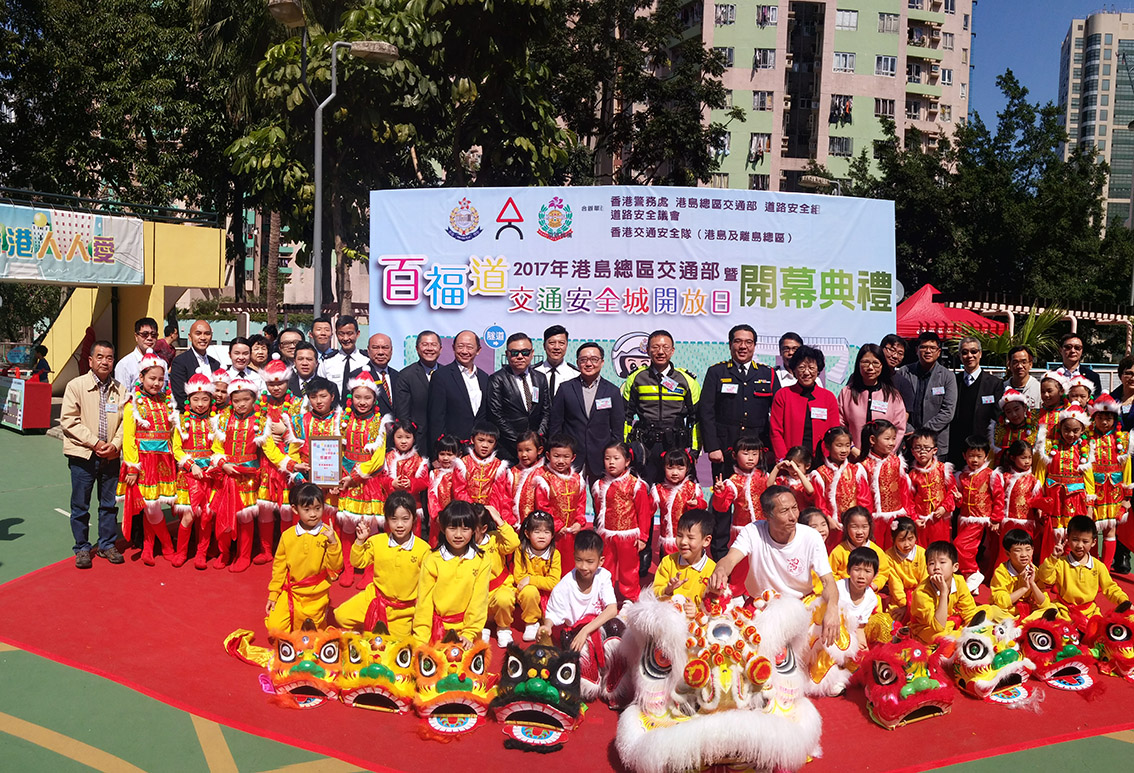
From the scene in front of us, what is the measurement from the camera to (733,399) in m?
6.72

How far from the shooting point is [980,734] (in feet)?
14.4

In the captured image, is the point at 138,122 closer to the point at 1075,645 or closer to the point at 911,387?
the point at 911,387

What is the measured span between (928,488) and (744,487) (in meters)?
1.34

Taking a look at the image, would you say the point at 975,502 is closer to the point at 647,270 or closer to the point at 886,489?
the point at 886,489

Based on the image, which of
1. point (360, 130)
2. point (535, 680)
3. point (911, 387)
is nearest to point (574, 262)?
point (911, 387)

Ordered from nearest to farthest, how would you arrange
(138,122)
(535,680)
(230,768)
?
(230,768) < (535,680) < (138,122)

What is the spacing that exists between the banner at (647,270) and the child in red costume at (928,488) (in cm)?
198

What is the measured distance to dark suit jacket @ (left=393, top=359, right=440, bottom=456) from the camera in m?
6.84

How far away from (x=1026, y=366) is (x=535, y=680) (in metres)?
4.67

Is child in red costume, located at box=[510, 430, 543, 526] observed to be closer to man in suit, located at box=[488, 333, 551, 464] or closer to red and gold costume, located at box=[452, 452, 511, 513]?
red and gold costume, located at box=[452, 452, 511, 513]

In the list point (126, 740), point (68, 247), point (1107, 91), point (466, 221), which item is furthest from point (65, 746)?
point (1107, 91)

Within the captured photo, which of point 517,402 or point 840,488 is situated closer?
point 840,488

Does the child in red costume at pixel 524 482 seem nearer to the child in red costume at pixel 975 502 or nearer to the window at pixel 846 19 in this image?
the child in red costume at pixel 975 502

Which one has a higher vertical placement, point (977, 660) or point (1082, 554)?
point (1082, 554)
